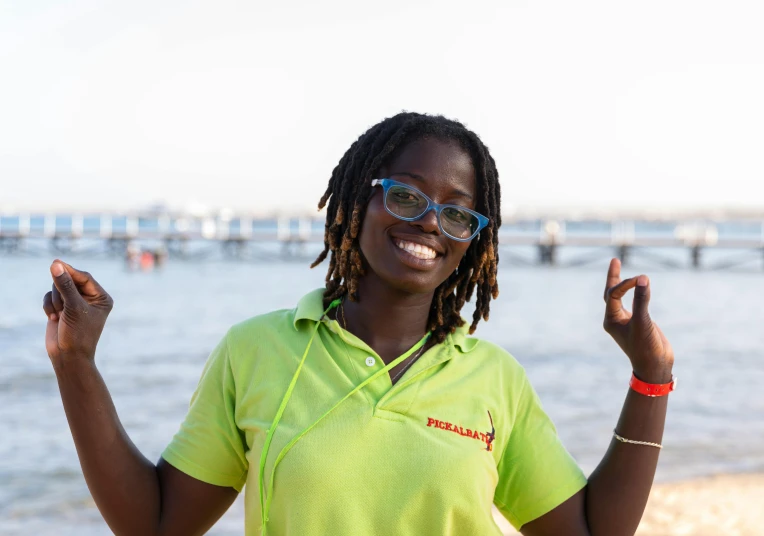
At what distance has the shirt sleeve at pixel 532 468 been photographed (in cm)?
193

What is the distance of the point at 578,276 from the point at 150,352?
797 inches

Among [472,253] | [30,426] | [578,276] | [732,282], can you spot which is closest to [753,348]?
[30,426]

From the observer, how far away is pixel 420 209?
1.91 meters

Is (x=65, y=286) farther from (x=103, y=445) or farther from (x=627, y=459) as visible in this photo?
(x=627, y=459)

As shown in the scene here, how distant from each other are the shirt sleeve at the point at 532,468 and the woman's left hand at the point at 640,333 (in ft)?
0.77

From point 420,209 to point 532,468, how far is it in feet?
2.01

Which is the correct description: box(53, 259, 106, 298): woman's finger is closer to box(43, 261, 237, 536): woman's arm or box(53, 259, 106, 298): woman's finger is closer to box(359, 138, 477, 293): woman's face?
box(43, 261, 237, 536): woman's arm

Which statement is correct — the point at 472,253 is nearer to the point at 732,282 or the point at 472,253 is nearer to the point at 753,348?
the point at 753,348

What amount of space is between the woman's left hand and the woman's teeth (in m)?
0.40

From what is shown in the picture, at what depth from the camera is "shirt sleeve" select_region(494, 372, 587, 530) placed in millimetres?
1930

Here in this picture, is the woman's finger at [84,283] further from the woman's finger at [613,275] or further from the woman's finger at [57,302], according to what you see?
the woman's finger at [613,275]

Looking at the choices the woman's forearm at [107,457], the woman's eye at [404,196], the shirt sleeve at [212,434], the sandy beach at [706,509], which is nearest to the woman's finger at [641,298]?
the woman's eye at [404,196]

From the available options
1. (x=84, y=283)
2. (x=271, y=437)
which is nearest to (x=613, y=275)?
(x=271, y=437)

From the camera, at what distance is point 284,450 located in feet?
5.68
